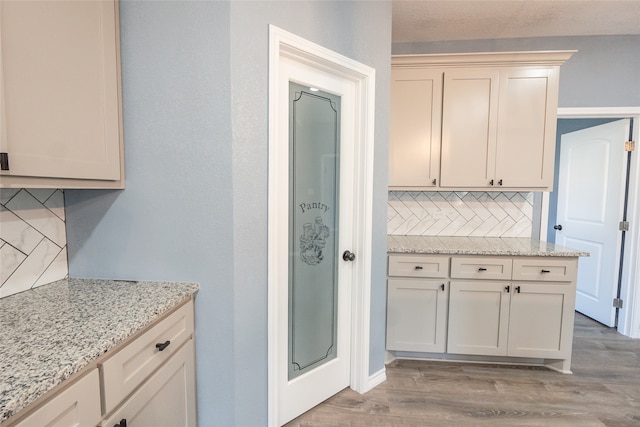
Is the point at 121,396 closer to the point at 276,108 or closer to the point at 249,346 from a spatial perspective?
the point at 249,346

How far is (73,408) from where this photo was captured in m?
0.87

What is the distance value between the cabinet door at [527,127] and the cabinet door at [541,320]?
33.5 inches

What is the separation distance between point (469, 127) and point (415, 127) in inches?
17.1

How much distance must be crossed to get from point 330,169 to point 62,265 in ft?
4.85

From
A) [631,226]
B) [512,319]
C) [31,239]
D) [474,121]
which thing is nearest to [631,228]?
[631,226]

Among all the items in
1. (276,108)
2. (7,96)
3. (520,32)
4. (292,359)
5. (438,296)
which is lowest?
(292,359)

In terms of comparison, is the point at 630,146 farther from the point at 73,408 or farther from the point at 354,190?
the point at 73,408

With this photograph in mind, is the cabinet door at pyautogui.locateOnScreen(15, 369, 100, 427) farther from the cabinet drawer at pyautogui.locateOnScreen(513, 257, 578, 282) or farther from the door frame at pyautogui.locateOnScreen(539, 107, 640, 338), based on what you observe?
the door frame at pyautogui.locateOnScreen(539, 107, 640, 338)

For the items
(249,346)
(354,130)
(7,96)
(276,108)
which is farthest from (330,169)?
(7,96)

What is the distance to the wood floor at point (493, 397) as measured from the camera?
1.98 metres

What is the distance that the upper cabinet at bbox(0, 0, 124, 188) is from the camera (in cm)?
102

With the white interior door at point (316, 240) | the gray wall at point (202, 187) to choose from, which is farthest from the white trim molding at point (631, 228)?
the gray wall at point (202, 187)

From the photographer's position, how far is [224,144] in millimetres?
1433

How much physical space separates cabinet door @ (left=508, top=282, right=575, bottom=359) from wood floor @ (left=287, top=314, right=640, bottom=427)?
18cm
